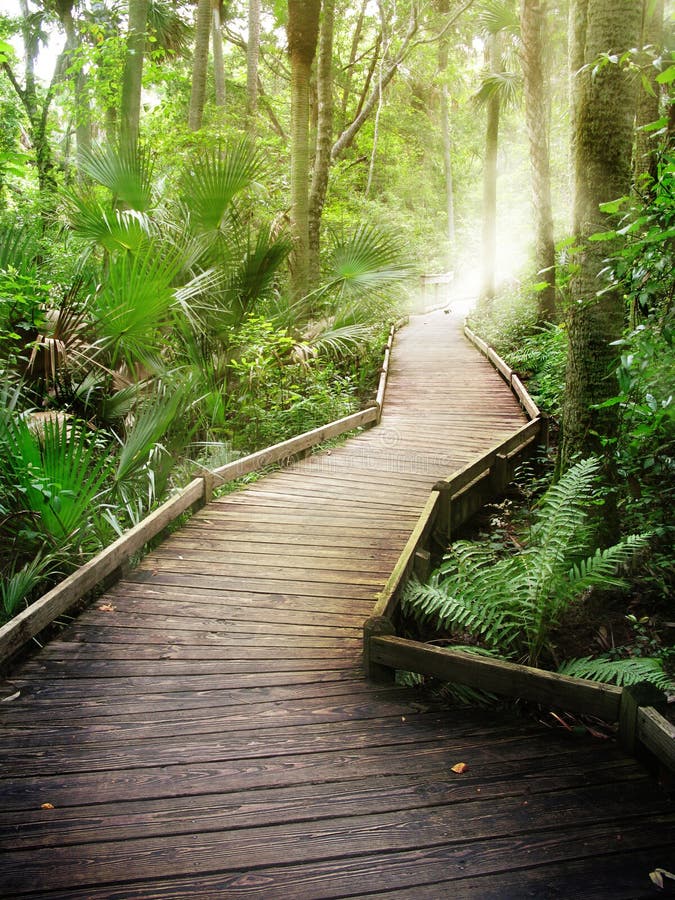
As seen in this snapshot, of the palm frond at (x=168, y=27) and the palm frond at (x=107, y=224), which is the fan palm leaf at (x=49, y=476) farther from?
the palm frond at (x=168, y=27)

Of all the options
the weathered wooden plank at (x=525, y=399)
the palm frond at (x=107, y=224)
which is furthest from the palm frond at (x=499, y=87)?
the palm frond at (x=107, y=224)

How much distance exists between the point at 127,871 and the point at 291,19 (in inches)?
423

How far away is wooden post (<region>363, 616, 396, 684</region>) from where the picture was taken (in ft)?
10.6

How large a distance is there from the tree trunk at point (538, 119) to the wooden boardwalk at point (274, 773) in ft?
29.6

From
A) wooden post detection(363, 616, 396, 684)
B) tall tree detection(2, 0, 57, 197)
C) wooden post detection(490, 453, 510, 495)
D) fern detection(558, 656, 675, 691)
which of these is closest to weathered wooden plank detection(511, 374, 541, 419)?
wooden post detection(490, 453, 510, 495)

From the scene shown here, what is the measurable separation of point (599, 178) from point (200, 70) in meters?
11.4

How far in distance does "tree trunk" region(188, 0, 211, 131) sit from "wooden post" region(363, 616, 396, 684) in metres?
11.7

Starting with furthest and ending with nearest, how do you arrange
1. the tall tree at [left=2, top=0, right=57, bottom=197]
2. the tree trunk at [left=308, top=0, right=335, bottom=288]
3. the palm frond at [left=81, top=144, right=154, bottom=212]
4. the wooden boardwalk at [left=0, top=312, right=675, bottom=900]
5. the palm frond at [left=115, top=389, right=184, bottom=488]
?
the tall tree at [left=2, top=0, right=57, bottom=197]
the tree trunk at [left=308, top=0, right=335, bottom=288]
the palm frond at [left=81, top=144, right=154, bottom=212]
the palm frond at [left=115, top=389, right=184, bottom=488]
the wooden boardwalk at [left=0, top=312, right=675, bottom=900]

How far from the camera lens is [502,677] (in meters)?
2.91

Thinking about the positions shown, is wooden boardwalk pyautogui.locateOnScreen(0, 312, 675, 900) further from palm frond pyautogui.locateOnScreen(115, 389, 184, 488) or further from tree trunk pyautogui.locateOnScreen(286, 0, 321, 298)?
tree trunk pyautogui.locateOnScreen(286, 0, 321, 298)

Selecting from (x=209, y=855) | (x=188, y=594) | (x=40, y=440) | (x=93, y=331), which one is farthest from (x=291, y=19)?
(x=209, y=855)

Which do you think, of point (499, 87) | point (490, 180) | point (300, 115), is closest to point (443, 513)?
point (300, 115)

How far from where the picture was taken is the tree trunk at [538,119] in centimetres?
1116

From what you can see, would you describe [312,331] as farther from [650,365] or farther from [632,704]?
[632,704]
